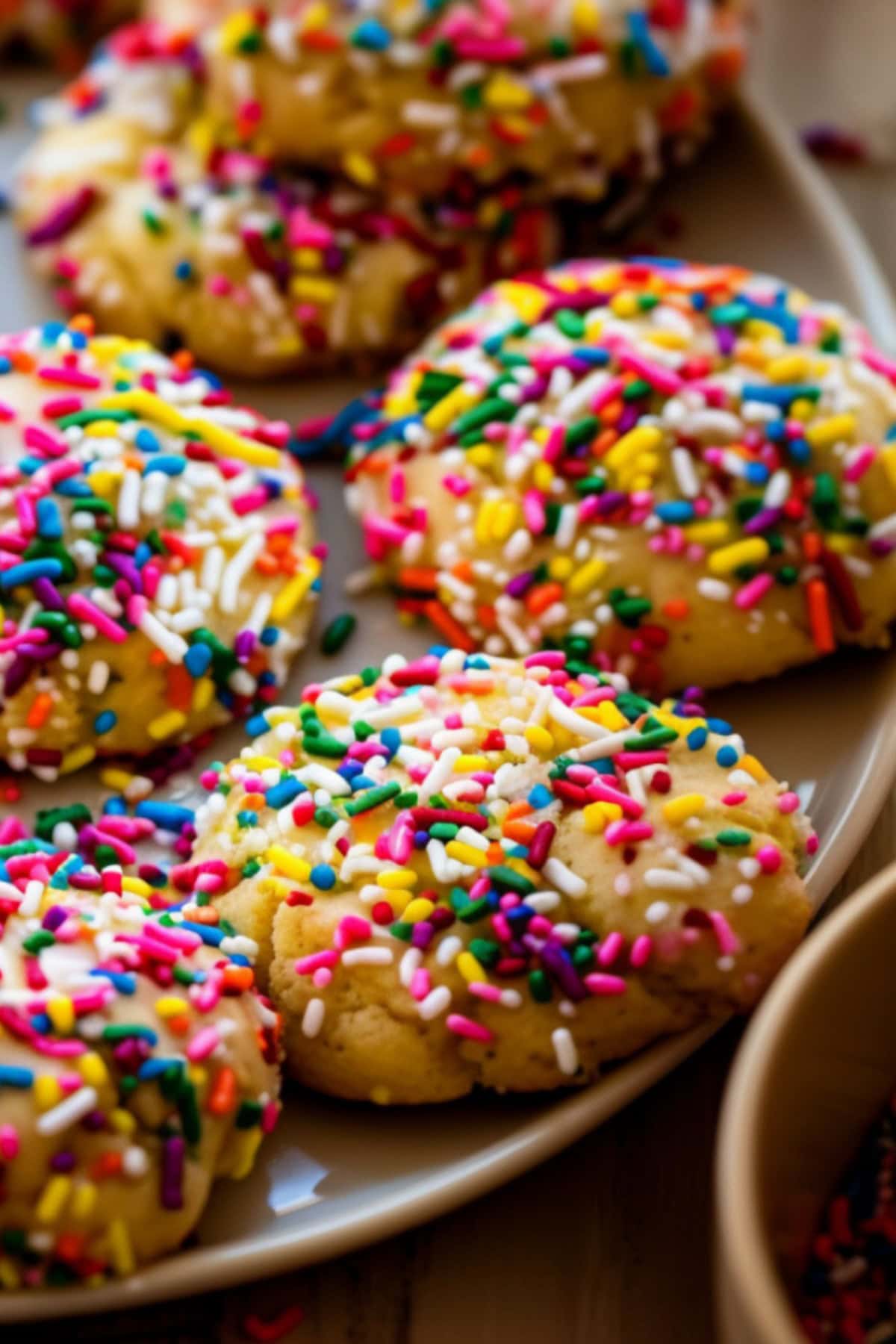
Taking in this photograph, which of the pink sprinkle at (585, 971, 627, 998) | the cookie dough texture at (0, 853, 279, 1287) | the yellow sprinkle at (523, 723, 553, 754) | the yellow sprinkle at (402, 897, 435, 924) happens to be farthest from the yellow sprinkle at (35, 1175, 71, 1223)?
the yellow sprinkle at (523, 723, 553, 754)

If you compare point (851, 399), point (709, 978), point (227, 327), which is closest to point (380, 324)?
point (227, 327)

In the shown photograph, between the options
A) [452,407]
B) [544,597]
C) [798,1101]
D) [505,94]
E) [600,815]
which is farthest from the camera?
[505,94]

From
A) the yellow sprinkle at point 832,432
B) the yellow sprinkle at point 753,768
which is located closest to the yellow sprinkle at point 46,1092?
the yellow sprinkle at point 753,768

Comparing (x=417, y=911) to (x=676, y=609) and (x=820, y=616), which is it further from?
(x=820, y=616)

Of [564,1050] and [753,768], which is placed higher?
[753,768]

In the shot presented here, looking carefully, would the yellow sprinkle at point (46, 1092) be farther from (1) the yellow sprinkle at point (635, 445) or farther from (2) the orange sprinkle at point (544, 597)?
(1) the yellow sprinkle at point (635, 445)

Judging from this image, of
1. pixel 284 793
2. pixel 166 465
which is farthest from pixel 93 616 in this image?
pixel 284 793

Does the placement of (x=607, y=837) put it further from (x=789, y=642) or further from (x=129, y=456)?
(x=129, y=456)

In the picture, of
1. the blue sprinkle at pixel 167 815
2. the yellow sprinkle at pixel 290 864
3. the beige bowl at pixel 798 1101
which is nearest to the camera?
the beige bowl at pixel 798 1101
